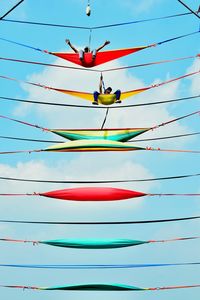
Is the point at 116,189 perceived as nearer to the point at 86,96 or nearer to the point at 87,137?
the point at 87,137

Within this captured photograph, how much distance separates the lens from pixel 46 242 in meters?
9.44

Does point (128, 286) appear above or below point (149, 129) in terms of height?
below

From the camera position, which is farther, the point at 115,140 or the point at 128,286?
the point at 115,140

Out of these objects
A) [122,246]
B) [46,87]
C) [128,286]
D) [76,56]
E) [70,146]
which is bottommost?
[128,286]

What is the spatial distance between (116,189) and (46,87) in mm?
2255

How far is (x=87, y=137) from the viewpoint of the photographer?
1018 centimetres

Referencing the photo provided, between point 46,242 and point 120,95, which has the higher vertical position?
point 120,95

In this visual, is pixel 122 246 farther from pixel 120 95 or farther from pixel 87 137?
pixel 120 95

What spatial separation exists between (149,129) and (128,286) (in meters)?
2.96

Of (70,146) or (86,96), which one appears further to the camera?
(86,96)

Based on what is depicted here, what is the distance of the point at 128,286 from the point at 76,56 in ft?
14.1

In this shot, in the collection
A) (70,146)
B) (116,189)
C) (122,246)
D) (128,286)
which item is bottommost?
(128,286)

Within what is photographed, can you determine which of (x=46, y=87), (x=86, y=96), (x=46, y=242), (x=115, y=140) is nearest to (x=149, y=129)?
(x=115, y=140)

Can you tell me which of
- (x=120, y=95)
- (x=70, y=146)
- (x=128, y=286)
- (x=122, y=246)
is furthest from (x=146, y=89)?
(x=128, y=286)
